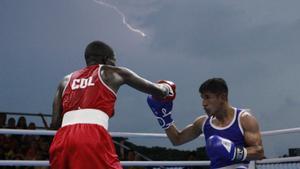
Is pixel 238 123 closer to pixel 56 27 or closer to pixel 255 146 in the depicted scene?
pixel 255 146

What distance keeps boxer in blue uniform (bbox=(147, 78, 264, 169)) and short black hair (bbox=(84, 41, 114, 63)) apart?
82 cm

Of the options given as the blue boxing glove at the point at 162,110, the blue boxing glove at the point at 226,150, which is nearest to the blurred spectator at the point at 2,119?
the blue boxing glove at the point at 162,110

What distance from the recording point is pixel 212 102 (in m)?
3.25

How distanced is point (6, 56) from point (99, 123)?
1284 centimetres

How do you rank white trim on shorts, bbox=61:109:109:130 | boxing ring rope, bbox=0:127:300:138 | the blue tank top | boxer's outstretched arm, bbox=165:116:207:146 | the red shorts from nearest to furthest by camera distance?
the red shorts
white trim on shorts, bbox=61:109:109:130
the blue tank top
boxing ring rope, bbox=0:127:300:138
boxer's outstretched arm, bbox=165:116:207:146

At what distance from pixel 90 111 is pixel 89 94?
0.30 feet

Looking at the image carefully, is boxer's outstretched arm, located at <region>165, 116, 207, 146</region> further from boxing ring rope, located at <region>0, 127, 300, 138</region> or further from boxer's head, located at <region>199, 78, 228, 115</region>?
boxer's head, located at <region>199, 78, 228, 115</region>

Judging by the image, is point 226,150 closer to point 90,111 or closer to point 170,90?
point 170,90

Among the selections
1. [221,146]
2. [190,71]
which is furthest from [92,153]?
[190,71]

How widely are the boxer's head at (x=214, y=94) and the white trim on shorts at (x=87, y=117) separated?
948 mm

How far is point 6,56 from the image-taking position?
1459 cm

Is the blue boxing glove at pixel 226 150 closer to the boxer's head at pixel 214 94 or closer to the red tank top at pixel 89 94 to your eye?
the boxer's head at pixel 214 94

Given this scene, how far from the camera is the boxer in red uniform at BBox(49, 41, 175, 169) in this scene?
238cm

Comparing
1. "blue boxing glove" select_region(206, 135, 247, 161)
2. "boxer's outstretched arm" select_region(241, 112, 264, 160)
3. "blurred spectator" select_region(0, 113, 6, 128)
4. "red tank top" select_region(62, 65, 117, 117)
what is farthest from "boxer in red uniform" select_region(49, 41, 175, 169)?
"blurred spectator" select_region(0, 113, 6, 128)
